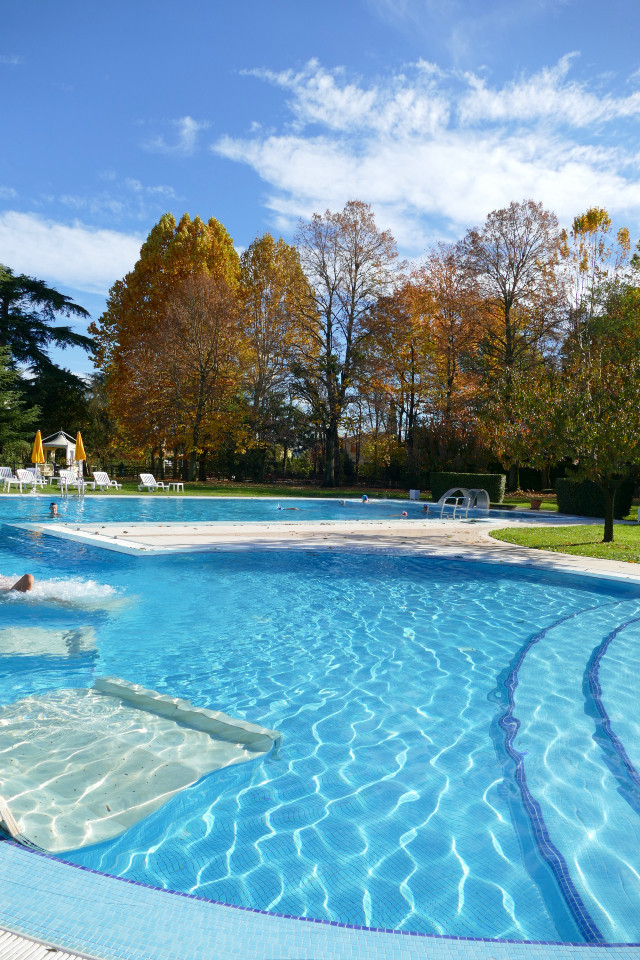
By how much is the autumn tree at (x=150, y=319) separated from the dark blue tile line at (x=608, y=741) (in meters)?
27.9

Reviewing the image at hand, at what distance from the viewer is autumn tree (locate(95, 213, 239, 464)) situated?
100 feet

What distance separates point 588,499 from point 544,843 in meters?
17.5

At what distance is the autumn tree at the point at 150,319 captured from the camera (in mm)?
30625

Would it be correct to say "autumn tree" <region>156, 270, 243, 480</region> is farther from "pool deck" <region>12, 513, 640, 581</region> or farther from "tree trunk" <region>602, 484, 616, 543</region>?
"tree trunk" <region>602, 484, 616, 543</region>

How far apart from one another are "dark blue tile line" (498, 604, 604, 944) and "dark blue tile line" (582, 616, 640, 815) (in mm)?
544

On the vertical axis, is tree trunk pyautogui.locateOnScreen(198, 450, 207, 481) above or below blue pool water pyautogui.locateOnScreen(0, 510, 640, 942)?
above

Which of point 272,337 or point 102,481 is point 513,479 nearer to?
point 272,337

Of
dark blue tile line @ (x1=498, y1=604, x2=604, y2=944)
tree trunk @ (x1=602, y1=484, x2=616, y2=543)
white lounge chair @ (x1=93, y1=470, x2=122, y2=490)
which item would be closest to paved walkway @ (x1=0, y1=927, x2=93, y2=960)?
dark blue tile line @ (x1=498, y1=604, x2=604, y2=944)

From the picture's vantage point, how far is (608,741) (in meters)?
4.06

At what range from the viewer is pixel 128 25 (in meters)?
12.2

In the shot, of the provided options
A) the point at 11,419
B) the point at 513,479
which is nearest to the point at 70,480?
the point at 11,419

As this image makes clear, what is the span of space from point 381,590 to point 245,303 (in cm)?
2810

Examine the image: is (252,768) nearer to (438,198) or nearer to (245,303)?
(438,198)

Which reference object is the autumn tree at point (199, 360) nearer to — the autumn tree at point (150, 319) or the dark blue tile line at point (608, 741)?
the autumn tree at point (150, 319)
